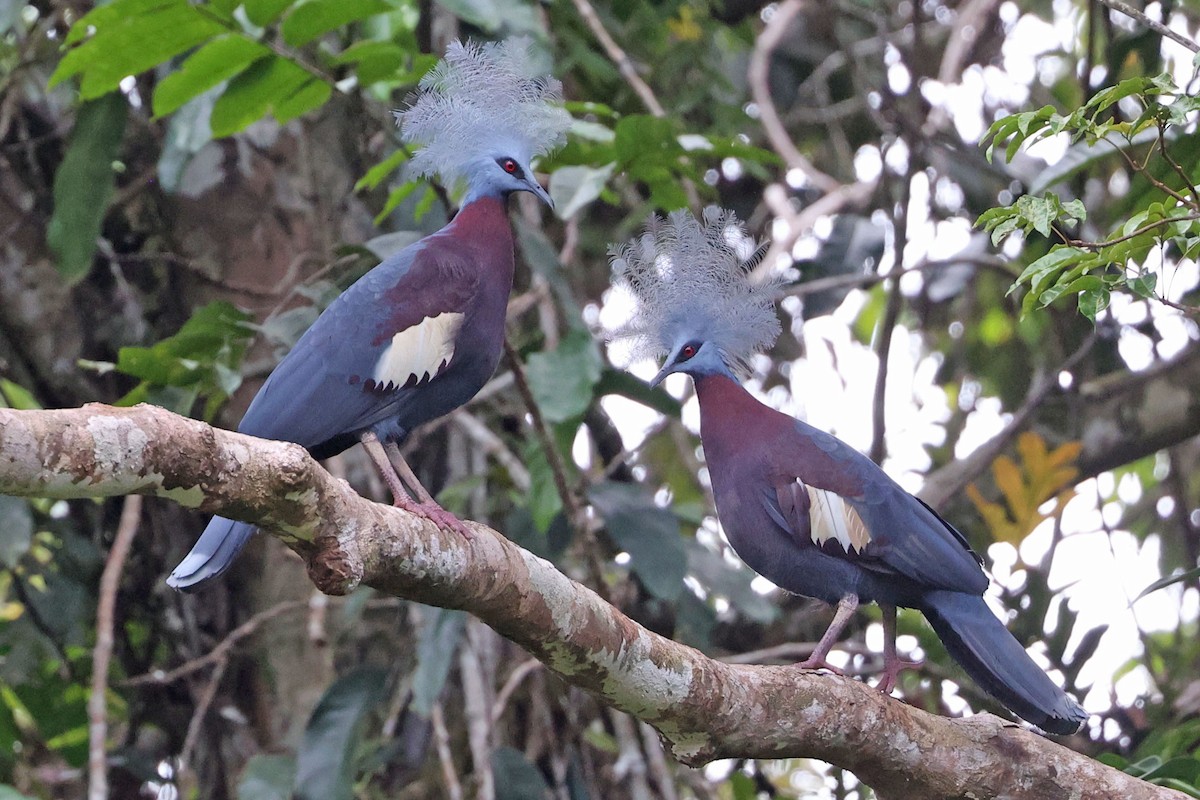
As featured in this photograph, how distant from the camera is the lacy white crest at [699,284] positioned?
318 cm

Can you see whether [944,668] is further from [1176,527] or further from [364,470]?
[364,470]

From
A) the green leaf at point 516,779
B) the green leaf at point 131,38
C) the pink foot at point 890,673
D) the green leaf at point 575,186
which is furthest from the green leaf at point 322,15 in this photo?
the green leaf at point 516,779

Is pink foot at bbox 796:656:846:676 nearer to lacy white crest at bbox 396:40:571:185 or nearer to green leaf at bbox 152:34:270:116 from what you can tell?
lacy white crest at bbox 396:40:571:185

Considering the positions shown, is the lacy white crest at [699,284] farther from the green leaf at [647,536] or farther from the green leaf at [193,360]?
the green leaf at [193,360]

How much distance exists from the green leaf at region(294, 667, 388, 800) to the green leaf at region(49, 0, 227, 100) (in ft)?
5.80

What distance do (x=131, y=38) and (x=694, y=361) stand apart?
5.07ft

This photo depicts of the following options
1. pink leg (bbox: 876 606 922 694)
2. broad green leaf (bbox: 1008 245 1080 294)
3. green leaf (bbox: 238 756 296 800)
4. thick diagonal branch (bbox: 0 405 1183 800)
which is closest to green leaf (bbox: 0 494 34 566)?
green leaf (bbox: 238 756 296 800)

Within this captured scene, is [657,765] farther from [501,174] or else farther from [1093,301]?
[1093,301]

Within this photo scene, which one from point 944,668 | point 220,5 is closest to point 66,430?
point 220,5

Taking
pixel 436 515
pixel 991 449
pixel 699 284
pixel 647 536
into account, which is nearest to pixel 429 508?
pixel 436 515

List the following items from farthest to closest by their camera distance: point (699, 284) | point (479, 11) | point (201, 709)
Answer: point (201, 709), point (479, 11), point (699, 284)

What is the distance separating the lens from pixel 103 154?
376 centimetres

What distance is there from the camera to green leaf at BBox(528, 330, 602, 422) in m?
3.17

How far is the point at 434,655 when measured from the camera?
3.50 metres
